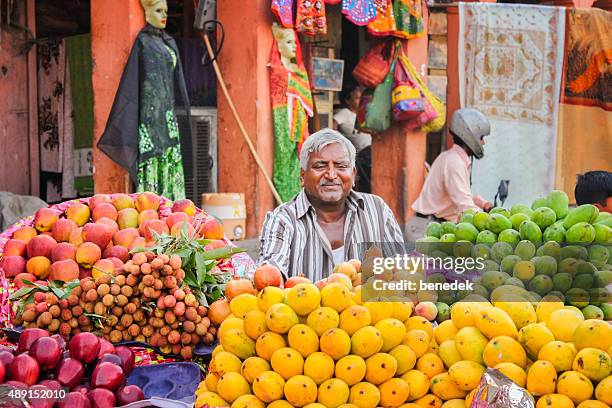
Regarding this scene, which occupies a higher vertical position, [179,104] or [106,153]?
[179,104]

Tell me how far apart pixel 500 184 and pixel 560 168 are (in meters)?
0.55

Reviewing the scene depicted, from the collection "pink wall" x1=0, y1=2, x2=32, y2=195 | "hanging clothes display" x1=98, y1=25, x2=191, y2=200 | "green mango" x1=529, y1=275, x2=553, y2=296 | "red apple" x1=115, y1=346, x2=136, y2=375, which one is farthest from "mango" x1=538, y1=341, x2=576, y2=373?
"pink wall" x1=0, y1=2, x2=32, y2=195

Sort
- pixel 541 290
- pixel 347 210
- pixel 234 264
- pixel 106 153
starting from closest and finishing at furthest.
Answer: pixel 541 290 → pixel 234 264 → pixel 347 210 → pixel 106 153

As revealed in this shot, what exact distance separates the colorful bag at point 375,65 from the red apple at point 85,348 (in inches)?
218

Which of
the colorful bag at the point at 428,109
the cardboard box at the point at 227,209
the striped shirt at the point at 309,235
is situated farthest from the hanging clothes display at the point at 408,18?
the striped shirt at the point at 309,235

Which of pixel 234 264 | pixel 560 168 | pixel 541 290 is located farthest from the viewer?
pixel 560 168

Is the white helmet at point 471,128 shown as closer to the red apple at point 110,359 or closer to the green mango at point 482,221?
the green mango at point 482,221

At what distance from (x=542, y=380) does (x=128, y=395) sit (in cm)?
111

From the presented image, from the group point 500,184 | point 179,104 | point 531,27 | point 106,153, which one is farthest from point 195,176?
point 531,27

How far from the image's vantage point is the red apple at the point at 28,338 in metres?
2.26

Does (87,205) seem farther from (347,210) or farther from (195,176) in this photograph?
(195,176)

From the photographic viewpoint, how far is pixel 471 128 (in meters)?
5.39

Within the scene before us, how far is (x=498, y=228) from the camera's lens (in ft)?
8.27

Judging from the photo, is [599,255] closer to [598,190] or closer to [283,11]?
[598,190]
